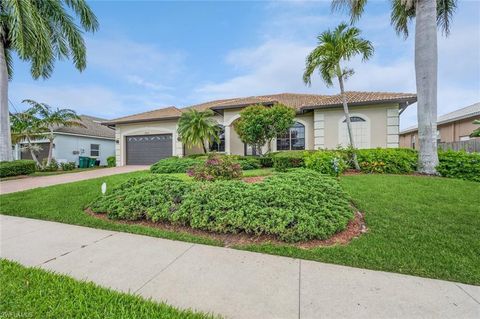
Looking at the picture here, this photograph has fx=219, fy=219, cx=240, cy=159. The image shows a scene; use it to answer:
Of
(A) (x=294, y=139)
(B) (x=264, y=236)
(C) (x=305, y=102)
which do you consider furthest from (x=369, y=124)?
(B) (x=264, y=236)

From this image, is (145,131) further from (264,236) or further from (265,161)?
(264,236)

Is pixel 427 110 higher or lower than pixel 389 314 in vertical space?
higher

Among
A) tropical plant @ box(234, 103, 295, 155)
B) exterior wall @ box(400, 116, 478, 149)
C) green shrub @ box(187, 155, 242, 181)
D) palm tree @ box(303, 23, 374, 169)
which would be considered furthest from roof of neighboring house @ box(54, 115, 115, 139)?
exterior wall @ box(400, 116, 478, 149)

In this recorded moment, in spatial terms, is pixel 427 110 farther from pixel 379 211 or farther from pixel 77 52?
pixel 77 52

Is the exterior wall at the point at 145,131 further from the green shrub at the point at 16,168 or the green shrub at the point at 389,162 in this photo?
the green shrub at the point at 389,162

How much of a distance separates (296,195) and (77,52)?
15626 mm

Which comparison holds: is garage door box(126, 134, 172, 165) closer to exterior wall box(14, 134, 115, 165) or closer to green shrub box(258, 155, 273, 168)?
exterior wall box(14, 134, 115, 165)

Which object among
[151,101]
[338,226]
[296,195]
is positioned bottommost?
[338,226]

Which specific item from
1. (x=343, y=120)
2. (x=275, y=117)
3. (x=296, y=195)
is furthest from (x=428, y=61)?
(x=296, y=195)

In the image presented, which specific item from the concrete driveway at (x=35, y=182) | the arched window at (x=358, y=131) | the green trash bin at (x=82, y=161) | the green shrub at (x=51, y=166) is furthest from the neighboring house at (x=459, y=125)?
the green trash bin at (x=82, y=161)

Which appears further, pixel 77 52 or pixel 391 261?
pixel 77 52

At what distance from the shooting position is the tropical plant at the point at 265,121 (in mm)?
11742

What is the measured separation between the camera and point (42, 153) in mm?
19219

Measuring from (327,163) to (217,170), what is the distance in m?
4.19
